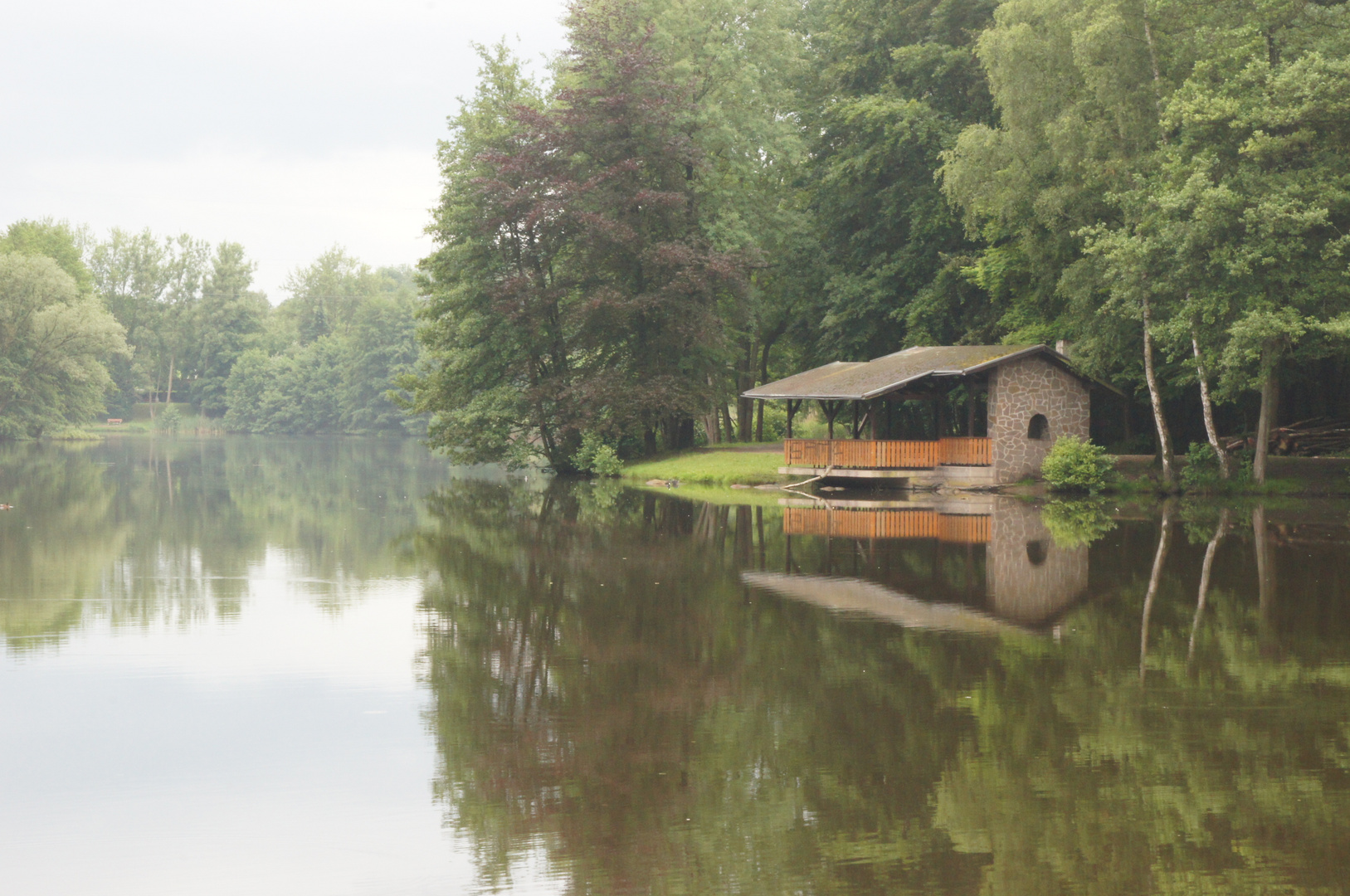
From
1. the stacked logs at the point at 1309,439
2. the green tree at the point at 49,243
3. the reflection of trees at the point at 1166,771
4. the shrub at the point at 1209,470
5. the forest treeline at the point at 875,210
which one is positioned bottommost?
the reflection of trees at the point at 1166,771

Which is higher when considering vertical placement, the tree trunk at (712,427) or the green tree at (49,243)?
the green tree at (49,243)

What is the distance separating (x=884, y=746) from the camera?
284 inches

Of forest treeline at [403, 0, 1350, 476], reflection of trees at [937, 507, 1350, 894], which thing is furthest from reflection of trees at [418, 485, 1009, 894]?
forest treeline at [403, 0, 1350, 476]

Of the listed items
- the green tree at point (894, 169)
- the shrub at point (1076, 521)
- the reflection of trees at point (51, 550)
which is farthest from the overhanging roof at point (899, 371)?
the reflection of trees at point (51, 550)

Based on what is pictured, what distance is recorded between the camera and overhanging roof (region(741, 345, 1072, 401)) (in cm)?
3067

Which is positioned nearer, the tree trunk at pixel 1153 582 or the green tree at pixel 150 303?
the tree trunk at pixel 1153 582

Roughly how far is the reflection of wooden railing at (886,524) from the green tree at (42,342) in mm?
60672

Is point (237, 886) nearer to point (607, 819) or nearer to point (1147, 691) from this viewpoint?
point (607, 819)

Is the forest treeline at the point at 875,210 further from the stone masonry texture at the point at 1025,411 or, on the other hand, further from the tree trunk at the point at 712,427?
the stone masonry texture at the point at 1025,411

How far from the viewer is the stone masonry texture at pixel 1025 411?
31.4 meters

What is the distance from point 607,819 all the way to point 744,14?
139ft

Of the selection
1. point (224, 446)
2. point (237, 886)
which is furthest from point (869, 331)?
point (224, 446)

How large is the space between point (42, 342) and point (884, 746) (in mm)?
75856

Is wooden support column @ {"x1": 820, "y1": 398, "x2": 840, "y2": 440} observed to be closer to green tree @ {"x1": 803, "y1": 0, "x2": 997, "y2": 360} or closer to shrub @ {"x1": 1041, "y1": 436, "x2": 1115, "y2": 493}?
shrub @ {"x1": 1041, "y1": 436, "x2": 1115, "y2": 493}
